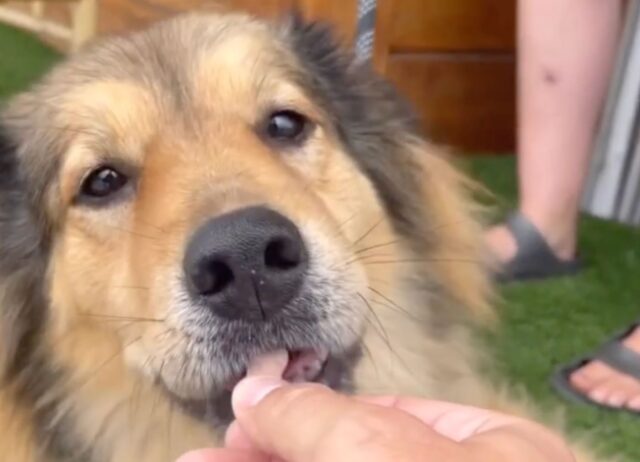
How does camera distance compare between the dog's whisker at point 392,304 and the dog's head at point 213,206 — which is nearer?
the dog's head at point 213,206

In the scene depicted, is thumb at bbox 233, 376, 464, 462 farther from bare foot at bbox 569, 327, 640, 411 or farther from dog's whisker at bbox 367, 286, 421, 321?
bare foot at bbox 569, 327, 640, 411

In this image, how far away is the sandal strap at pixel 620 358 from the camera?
1.82m

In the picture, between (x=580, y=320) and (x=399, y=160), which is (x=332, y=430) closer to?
(x=399, y=160)

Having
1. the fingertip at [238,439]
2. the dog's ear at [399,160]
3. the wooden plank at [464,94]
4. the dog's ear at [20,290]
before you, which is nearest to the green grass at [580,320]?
the dog's ear at [399,160]

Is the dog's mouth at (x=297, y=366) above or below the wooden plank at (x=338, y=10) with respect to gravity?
below

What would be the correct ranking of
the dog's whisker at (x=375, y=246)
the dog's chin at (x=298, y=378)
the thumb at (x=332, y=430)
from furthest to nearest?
1. the dog's whisker at (x=375, y=246)
2. the dog's chin at (x=298, y=378)
3. the thumb at (x=332, y=430)

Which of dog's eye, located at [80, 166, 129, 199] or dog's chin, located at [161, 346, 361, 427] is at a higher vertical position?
dog's eye, located at [80, 166, 129, 199]

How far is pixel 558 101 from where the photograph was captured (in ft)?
6.83

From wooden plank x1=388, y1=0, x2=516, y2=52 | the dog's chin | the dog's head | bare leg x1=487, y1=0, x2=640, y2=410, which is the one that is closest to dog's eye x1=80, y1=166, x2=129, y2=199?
the dog's head

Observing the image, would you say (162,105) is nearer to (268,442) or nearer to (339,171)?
(339,171)

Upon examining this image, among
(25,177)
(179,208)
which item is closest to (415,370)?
(179,208)

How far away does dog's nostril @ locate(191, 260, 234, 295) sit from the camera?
3.43 ft

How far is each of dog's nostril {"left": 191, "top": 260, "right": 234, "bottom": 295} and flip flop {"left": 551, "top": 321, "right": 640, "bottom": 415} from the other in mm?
972

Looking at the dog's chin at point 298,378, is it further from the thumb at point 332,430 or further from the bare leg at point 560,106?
the bare leg at point 560,106
